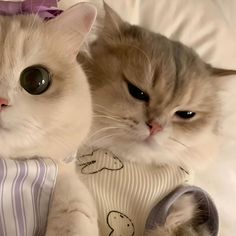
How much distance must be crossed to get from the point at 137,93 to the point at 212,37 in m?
0.46

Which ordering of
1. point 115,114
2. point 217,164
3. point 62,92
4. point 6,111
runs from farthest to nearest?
point 217,164
point 115,114
point 62,92
point 6,111

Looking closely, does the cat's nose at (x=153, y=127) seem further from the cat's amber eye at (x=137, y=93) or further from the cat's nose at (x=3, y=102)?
the cat's nose at (x=3, y=102)

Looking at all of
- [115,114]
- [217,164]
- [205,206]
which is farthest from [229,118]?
[115,114]

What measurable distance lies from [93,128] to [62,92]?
0.30m

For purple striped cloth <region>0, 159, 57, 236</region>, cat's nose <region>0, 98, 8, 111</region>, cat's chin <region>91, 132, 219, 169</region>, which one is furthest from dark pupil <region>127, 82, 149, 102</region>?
cat's nose <region>0, 98, 8, 111</region>

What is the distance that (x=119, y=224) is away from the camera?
1072 millimetres

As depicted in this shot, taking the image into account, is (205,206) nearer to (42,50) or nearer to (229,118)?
(229,118)

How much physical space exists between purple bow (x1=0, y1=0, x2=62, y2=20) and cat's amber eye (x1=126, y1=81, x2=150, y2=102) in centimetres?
26

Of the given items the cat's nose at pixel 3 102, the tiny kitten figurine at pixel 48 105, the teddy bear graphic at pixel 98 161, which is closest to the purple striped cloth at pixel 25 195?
the tiny kitten figurine at pixel 48 105

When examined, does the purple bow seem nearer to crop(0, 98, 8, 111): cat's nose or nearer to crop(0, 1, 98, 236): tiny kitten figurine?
crop(0, 1, 98, 236): tiny kitten figurine

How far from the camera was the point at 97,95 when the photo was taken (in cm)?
113

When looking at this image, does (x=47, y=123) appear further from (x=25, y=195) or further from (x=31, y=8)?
(x=31, y=8)

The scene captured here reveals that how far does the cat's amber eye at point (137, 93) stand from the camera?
113cm

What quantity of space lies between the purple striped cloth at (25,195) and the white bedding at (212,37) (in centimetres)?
63
